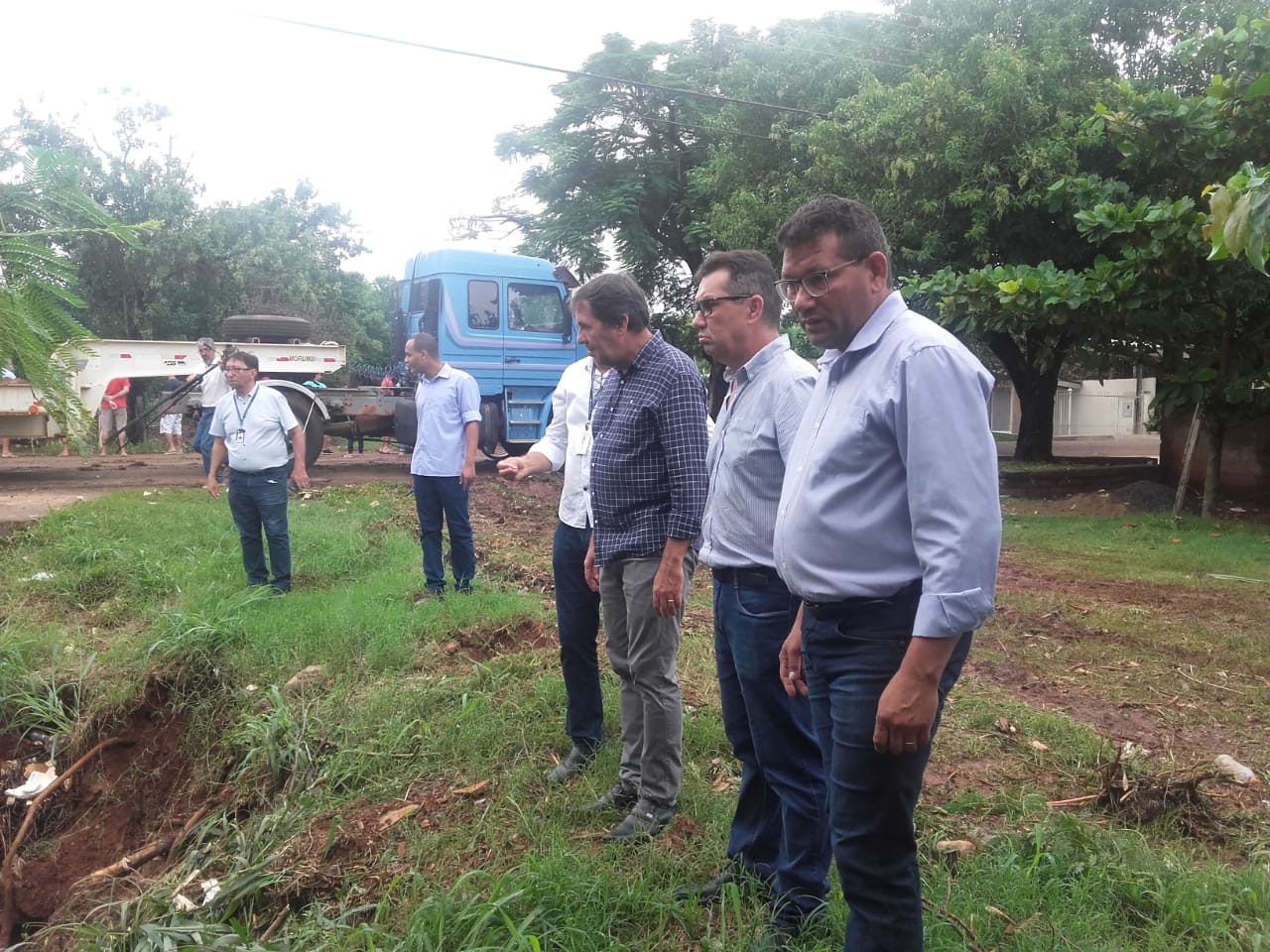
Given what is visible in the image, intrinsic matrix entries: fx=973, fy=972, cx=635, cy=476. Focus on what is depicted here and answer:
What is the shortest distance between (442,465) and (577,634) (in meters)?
2.90

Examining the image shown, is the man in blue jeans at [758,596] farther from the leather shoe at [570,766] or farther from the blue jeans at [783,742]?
the leather shoe at [570,766]

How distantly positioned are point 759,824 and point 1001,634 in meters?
3.84

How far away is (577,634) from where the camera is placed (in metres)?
3.85

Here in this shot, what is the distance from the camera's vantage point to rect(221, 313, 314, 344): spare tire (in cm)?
1396

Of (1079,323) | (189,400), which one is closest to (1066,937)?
(1079,323)

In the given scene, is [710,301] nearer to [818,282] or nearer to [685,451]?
[685,451]

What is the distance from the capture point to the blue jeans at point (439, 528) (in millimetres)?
6449

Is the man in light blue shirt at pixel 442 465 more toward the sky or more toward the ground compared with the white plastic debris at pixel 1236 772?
more toward the sky

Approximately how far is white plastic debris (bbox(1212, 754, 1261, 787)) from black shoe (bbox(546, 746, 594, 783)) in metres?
2.42

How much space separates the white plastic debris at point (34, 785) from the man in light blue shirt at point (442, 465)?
233 cm

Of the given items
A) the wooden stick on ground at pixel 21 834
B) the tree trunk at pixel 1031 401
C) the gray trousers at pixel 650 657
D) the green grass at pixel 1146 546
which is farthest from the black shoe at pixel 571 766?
the tree trunk at pixel 1031 401

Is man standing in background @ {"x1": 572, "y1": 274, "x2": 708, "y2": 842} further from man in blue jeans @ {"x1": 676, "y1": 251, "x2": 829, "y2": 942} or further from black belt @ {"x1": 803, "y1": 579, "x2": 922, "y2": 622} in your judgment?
black belt @ {"x1": 803, "y1": 579, "x2": 922, "y2": 622}

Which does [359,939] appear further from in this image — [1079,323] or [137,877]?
[1079,323]

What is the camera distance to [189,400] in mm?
12359
